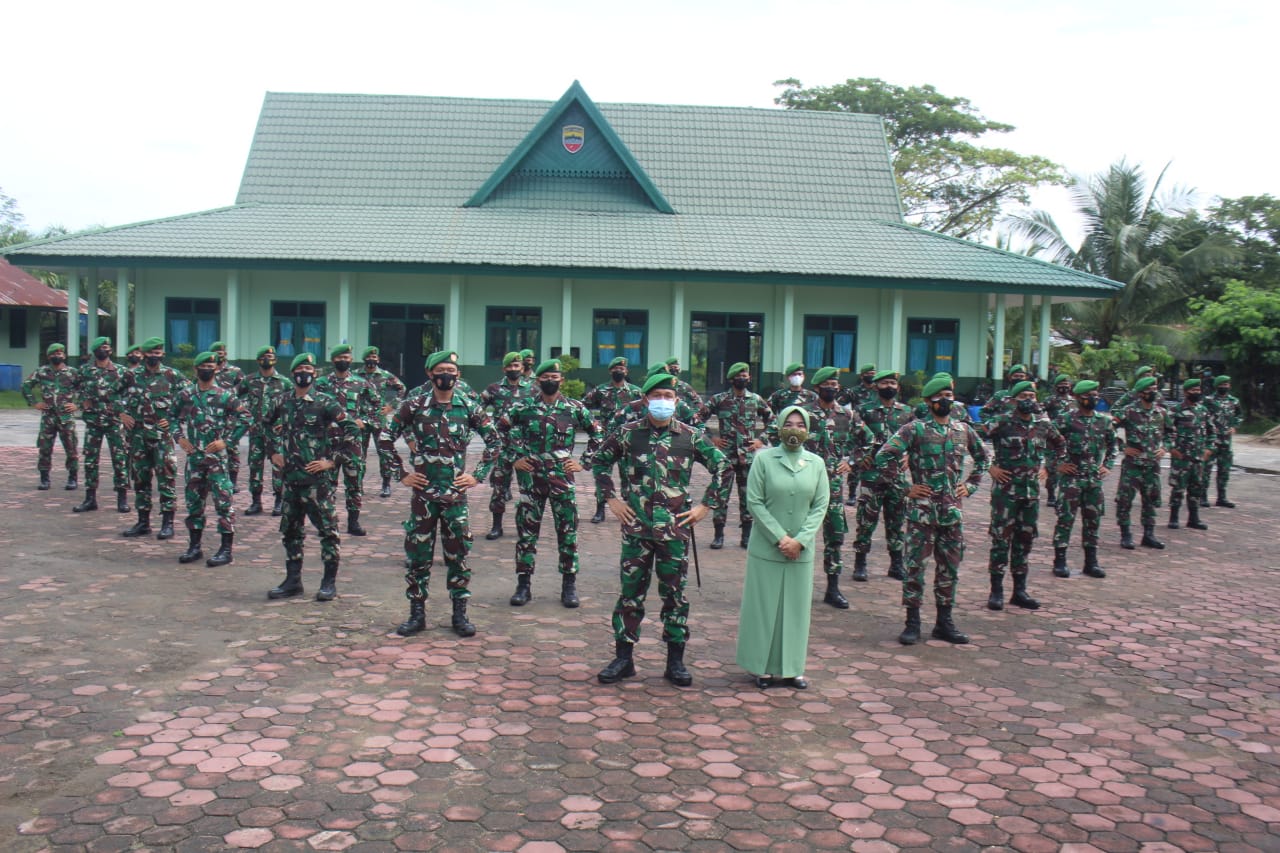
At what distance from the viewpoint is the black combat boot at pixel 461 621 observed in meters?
7.40

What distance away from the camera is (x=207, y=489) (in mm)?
9438

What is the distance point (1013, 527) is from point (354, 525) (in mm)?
6544

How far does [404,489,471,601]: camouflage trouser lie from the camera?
738 centimetres

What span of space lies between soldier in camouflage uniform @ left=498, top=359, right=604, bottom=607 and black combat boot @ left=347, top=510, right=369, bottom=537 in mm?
3081

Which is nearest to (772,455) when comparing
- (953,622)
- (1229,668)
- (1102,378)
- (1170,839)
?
(953,622)

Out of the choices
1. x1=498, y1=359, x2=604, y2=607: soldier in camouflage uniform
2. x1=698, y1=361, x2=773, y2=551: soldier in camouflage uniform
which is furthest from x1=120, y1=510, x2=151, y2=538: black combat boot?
x1=698, y1=361, x2=773, y2=551: soldier in camouflage uniform

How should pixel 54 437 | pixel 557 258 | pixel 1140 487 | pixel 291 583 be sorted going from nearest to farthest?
pixel 291 583, pixel 1140 487, pixel 54 437, pixel 557 258

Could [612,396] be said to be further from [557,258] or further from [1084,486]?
[557,258]

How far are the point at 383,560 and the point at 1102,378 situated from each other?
25859mm

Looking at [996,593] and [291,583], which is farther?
[996,593]

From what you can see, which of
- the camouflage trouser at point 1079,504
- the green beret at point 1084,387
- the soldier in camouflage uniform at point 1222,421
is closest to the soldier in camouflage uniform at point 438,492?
the camouflage trouser at point 1079,504

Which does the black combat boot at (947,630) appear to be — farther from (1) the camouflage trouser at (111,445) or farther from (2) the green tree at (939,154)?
(2) the green tree at (939,154)

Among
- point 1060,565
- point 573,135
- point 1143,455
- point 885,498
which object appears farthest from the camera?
point 573,135

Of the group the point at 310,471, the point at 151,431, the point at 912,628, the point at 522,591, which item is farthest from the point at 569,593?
the point at 151,431
